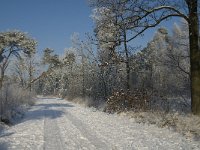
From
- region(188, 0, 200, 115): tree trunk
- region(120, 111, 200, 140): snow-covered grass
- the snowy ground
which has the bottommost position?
the snowy ground

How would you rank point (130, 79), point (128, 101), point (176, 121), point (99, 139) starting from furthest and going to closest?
point (130, 79), point (128, 101), point (176, 121), point (99, 139)

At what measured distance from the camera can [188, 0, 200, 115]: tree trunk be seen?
13.7 meters

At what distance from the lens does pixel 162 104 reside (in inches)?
694

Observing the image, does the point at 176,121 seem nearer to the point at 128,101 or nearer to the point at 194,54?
the point at 194,54

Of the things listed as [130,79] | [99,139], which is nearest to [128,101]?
[99,139]

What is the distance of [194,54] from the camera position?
14.0 m

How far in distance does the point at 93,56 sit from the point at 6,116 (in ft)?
61.8

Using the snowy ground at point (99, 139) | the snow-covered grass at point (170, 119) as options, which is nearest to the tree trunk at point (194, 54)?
the snow-covered grass at point (170, 119)

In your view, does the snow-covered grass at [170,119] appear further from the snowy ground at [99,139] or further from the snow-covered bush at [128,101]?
the snow-covered bush at [128,101]

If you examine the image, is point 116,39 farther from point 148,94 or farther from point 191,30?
point 148,94

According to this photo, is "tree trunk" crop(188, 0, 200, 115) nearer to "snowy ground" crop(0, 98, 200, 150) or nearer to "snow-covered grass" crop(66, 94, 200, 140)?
"snow-covered grass" crop(66, 94, 200, 140)

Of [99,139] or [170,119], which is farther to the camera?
[170,119]

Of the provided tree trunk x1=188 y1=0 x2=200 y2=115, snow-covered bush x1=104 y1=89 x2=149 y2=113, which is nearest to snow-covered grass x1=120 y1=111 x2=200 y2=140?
tree trunk x1=188 y1=0 x2=200 y2=115

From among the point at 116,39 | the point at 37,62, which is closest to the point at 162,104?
the point at 116,39
